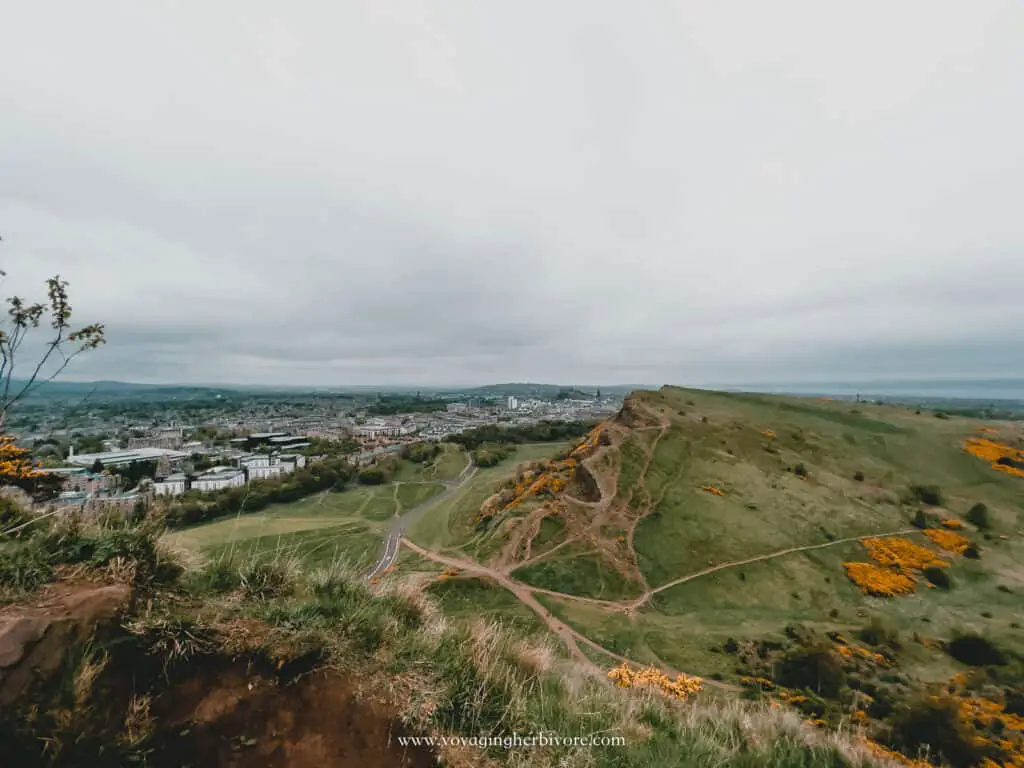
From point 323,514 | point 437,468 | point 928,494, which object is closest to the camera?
point 928,494

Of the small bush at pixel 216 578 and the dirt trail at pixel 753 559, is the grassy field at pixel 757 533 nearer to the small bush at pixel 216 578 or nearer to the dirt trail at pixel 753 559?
the dirt trail at pixel 753 559

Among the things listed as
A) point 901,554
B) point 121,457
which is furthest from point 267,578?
point 121,457

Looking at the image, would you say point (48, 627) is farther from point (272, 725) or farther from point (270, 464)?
point (270, 464)

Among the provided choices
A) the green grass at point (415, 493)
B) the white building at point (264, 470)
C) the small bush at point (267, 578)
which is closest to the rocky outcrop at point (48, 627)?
the small bush at point (267, 578)

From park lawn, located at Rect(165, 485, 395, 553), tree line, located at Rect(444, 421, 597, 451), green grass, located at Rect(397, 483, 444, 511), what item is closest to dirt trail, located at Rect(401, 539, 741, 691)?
park lawn, located at Rect(165, 485, 395, 553)

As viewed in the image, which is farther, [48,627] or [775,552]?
[775,552]

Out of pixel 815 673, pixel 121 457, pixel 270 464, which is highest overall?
pixel 815 673

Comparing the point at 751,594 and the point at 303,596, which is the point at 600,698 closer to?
the point at 303,596

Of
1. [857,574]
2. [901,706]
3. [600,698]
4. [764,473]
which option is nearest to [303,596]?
[600,698]
